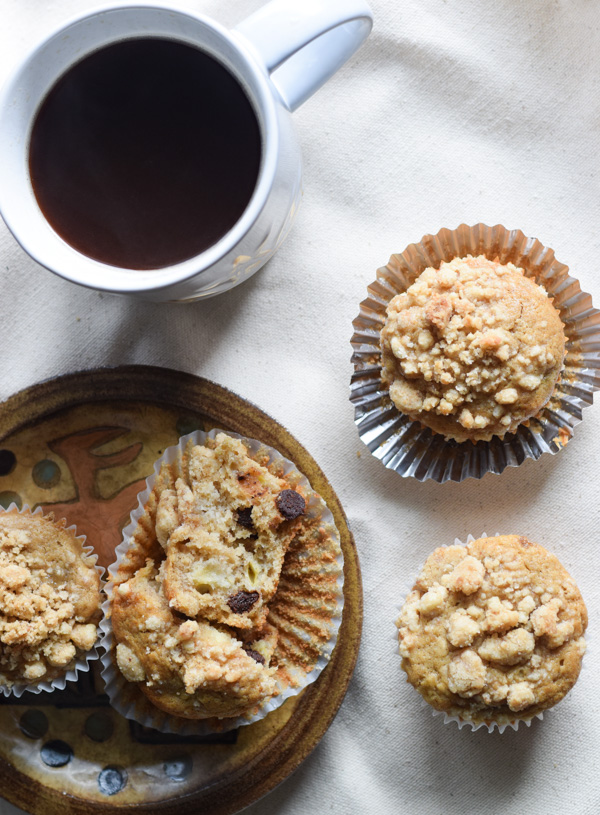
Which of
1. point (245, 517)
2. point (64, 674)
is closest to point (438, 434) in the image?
point (245, 517)

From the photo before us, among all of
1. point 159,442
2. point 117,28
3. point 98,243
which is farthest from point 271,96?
point 159,442

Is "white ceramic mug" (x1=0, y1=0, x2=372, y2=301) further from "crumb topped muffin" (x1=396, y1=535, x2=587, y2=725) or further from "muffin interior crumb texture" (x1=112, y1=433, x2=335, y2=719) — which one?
"crumb topped muffin" (x1=396, y1=535, x2=587, y2=725)

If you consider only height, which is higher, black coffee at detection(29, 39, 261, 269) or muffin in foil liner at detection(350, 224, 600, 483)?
black coffee at detection(29, 39, 261, 269)

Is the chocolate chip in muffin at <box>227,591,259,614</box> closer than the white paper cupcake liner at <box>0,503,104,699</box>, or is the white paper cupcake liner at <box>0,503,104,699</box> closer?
the chocolate chip in muffin at <box>227,591,259,614</box>

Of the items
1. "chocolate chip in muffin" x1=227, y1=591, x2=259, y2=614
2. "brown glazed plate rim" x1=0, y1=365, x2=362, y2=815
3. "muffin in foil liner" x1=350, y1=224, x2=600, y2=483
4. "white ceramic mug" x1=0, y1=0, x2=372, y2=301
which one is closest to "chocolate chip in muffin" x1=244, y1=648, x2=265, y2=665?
"chocolate chip in muffin" x1=227, y1=591, x2=259, y2=614

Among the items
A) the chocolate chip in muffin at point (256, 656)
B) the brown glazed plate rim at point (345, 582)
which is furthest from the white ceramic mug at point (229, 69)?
the chocolate chip in muffin at point (256, 656)

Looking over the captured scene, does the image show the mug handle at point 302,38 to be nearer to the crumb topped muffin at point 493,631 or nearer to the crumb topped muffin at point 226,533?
the crumb topped muffin at point 226,533
